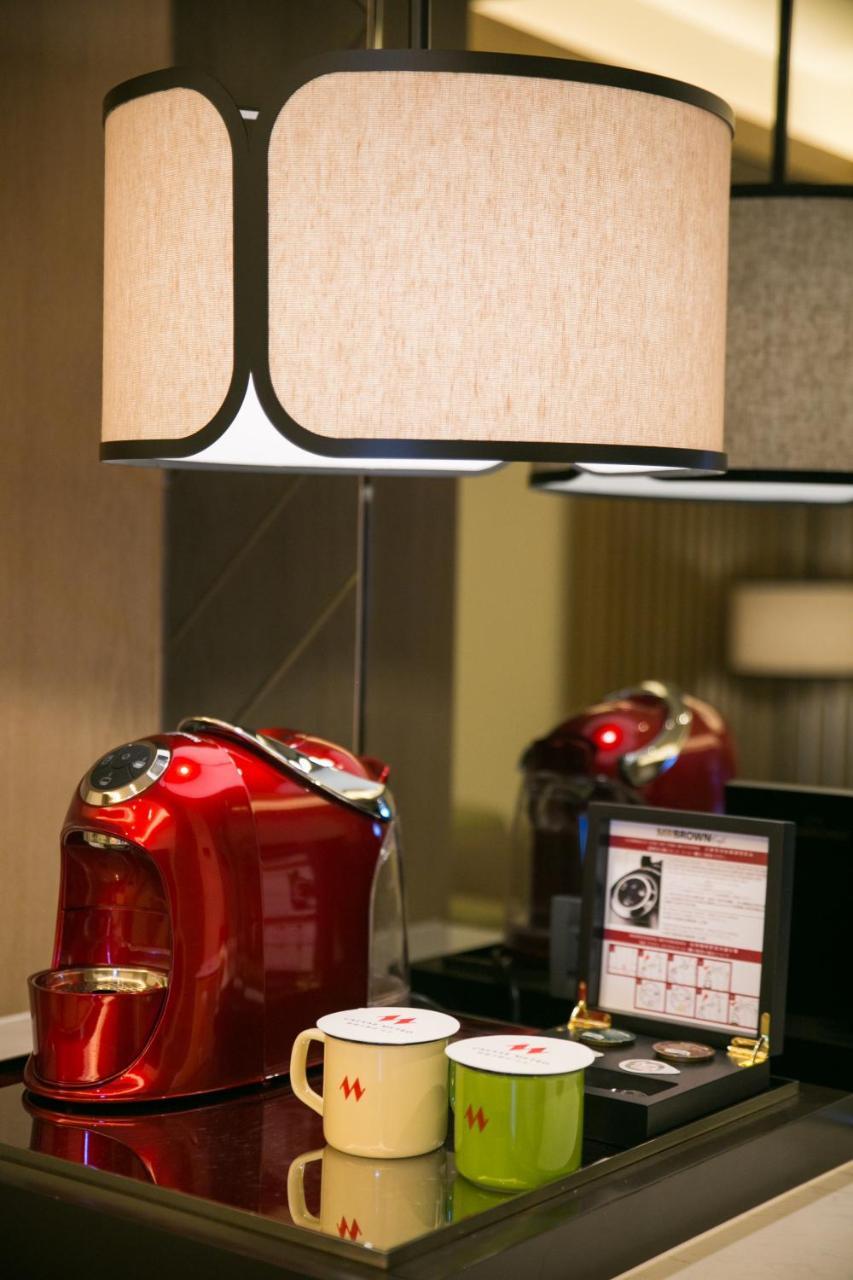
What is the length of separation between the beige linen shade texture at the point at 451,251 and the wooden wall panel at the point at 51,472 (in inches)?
26.6

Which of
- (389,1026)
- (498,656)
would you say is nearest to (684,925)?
(389,1026)

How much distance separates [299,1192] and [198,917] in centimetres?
24

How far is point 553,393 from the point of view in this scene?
92 centimetres

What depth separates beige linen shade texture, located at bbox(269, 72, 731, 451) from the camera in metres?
0.89

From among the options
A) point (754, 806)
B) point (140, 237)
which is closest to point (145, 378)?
point (140, 237)

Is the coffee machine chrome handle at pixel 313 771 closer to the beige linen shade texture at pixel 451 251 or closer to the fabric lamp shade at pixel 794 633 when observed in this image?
the beige linen shade texture at pixel 451 251

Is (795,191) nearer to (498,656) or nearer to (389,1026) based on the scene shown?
(389,1026)

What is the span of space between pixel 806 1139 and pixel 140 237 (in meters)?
0.84

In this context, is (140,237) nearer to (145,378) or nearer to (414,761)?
(145,378)

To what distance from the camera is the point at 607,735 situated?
6.06 feet

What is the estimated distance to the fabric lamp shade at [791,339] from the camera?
151 cm

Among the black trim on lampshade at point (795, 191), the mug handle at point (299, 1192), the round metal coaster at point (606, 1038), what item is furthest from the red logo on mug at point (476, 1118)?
the black trim on lampshade at point (795, 191)

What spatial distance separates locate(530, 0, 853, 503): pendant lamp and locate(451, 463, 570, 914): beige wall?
82cm

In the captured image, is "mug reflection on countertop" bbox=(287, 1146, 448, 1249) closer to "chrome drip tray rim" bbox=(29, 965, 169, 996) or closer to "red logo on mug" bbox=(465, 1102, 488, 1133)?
"red logo on mug" bbox=(465, 1102, 488, 1133)
